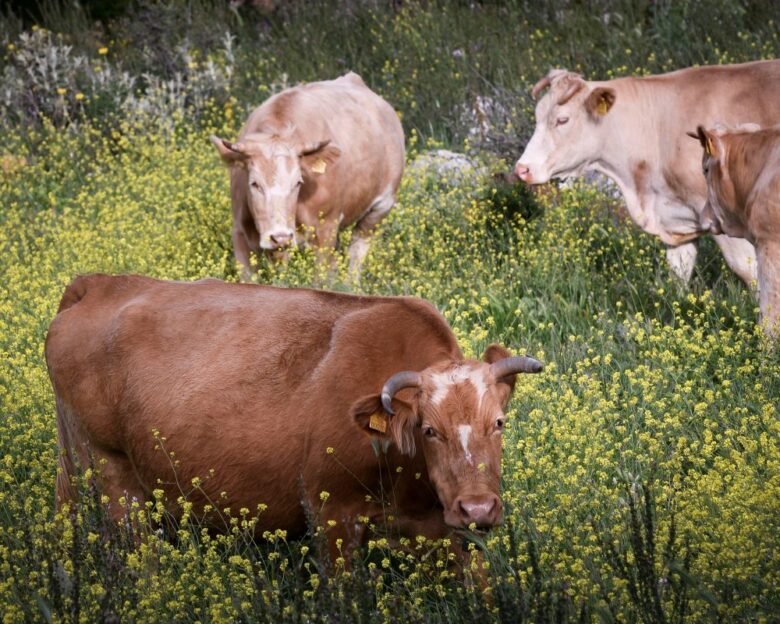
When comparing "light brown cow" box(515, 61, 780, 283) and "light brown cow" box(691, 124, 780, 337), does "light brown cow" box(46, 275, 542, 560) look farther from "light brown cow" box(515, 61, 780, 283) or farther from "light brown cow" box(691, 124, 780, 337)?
"light brown cow" box(515, 61, 780, 283)

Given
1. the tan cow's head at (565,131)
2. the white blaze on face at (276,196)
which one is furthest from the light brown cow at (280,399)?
the tan cow's head at (565,131)

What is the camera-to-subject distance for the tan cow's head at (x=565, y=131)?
9469 millimetres

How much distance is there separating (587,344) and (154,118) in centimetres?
713

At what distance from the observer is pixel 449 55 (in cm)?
1398

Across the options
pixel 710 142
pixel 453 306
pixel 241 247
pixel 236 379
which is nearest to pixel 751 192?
pixel 710 142

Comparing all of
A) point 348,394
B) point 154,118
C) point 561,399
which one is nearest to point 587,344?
point 561,399

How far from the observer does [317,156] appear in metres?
9.44

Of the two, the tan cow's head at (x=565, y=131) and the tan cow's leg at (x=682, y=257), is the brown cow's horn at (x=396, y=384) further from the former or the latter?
the tan cow's head at (x=565, y=131)

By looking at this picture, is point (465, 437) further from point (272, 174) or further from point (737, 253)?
point (272, 174)

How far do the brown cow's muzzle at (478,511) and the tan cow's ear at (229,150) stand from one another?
5003 millimetres

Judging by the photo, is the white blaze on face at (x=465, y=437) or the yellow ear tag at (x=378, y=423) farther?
the yellow ear tag at (x=378, y=423)

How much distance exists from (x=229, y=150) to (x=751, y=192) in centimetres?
380

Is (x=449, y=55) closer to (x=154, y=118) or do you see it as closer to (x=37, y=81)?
(x=154, y=118)

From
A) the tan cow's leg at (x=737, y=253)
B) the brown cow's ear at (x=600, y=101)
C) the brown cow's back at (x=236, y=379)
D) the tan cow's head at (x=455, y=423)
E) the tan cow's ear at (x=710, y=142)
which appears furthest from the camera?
the brown cow's ear at (x=600, y=101)
